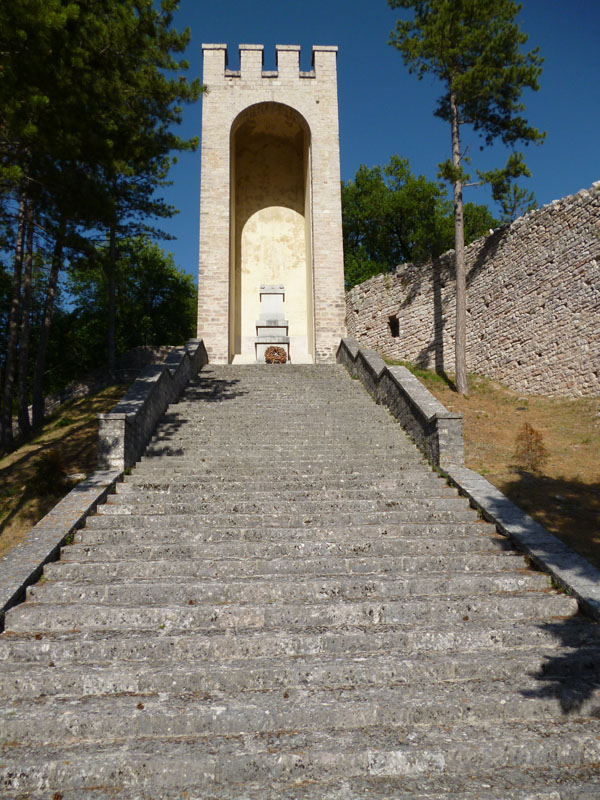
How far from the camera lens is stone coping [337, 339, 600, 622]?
406cm

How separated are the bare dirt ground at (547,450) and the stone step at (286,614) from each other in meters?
1.16

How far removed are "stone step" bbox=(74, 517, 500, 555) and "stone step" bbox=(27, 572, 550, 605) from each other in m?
0.57

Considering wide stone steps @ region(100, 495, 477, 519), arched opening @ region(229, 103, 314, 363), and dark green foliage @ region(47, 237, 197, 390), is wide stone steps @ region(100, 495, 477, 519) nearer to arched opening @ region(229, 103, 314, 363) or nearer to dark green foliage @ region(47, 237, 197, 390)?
arched opening @ region(229, 103, 314, 363)

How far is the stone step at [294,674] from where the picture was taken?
3150 millimetres

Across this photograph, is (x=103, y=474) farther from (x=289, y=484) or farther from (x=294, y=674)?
(x=294, y=674)

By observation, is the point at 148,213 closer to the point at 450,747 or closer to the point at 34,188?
the point at 34,188

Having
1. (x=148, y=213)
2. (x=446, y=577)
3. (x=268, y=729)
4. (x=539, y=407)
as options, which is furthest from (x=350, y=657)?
(x=148, y=213)

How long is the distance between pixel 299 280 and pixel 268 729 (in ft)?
53.2


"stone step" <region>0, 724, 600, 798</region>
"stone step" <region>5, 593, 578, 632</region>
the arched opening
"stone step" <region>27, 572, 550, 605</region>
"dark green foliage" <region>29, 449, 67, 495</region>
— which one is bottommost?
"stone step" <region>0, 724, 600, 798</region>

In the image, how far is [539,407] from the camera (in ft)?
35.2

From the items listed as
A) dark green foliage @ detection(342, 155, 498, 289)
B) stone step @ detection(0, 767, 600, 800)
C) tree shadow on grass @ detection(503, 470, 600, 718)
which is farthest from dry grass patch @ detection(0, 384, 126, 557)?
dark green foliage @ detection(342, 155, 498, 289)

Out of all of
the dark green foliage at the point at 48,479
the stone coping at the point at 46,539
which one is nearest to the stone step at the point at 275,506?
the stone coping at the point at 46,539

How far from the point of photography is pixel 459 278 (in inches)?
502

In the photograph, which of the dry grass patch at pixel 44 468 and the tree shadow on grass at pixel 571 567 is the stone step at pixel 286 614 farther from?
the dry grass patch at pixel 44 468
